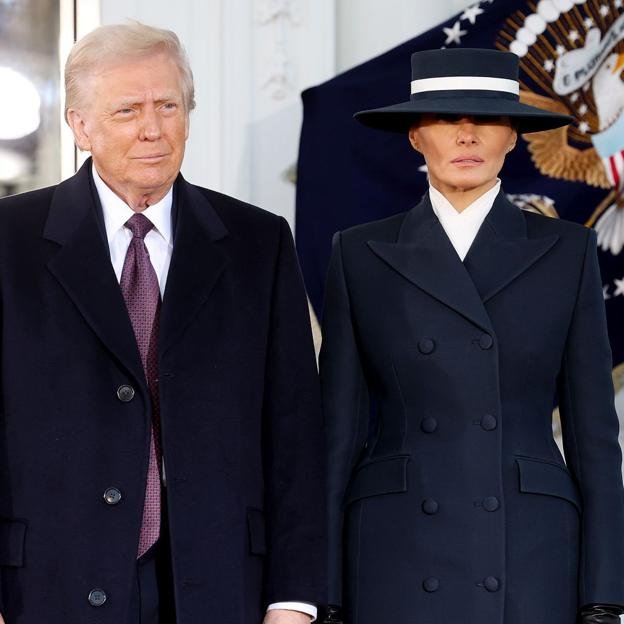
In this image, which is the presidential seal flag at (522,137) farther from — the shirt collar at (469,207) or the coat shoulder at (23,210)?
the coat shoulder at (23,210)

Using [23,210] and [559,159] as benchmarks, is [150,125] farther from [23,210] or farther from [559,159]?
[559,159]

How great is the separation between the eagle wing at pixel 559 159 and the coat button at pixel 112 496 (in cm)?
194

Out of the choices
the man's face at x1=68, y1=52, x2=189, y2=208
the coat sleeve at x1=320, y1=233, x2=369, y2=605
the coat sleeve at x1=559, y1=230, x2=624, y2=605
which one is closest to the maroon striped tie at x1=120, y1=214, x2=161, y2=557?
the man's face at x1=68, y1=52, x2=189, y2=208

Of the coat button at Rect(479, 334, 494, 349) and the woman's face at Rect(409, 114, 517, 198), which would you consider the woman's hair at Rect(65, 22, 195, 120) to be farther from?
the coat button at Rect(479, 334, 494, 349)

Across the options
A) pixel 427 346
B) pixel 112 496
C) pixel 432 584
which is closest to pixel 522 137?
pixel 427 346

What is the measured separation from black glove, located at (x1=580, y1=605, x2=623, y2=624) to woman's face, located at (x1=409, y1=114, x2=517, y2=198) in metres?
0.78

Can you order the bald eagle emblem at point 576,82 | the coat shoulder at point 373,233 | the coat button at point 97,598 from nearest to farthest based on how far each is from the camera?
the coat button at point 97,598, the coat shoulder at point 373,233, the bald eagle emblem at point 576,82

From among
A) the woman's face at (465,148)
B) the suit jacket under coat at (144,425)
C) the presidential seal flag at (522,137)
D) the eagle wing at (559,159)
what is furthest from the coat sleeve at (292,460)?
the eagle wing at (559,159)

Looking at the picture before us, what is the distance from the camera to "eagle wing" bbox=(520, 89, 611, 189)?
4172 mm

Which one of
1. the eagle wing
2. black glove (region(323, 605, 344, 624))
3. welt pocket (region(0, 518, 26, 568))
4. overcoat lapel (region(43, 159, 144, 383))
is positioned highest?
the eagle wing

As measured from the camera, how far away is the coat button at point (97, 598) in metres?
2.55

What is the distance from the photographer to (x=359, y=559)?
9.70 ft

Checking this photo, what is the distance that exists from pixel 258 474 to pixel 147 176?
53 cm

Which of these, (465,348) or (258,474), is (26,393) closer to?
(258,474)
